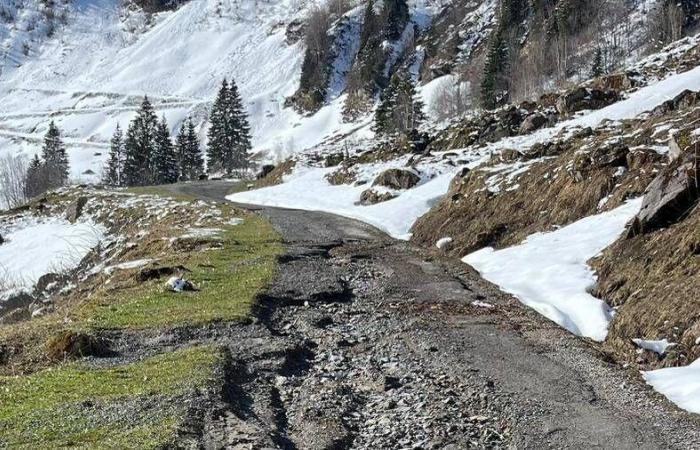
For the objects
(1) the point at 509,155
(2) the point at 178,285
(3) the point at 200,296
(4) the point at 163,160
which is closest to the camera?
(3) the point at 200,296

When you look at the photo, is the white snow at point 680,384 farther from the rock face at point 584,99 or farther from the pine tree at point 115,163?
the pine tree at point 115,163

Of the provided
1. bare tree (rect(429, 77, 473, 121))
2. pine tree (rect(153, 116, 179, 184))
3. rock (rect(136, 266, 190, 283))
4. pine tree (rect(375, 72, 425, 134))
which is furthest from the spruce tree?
rock (rect(136, 266, 190, 283))

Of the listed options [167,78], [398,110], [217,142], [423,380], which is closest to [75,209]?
[217,142]

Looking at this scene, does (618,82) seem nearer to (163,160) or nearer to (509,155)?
(509,155)

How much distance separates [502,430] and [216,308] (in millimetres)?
10029

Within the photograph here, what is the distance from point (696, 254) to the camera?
14.6 meters

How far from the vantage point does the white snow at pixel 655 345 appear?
12539 mm

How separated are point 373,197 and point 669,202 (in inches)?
983

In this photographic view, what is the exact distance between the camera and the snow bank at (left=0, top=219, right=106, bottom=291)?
4384 cm

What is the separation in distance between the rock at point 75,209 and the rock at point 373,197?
30.8m

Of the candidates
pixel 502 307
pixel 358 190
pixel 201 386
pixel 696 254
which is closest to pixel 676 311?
pixel 696 254

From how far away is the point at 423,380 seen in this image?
488 inches

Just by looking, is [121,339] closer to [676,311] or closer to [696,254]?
[676,311]

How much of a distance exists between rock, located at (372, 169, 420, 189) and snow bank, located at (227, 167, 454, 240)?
1046mm
